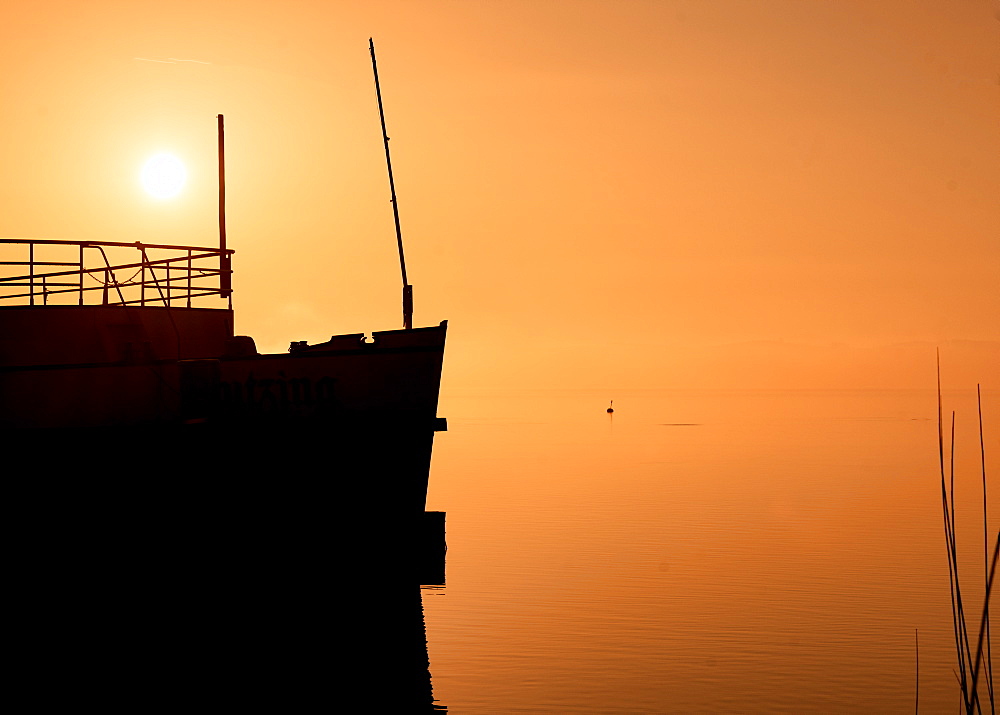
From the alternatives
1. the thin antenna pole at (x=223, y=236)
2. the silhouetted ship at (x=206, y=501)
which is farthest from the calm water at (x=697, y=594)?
the thin antenna pole at (x=223, y=236)

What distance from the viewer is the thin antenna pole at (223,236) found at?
23547 mm

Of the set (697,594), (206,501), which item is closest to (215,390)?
(206,501)

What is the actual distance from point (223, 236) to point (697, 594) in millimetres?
14493

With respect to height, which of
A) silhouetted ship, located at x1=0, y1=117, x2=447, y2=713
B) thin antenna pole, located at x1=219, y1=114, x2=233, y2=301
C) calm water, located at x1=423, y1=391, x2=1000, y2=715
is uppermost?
thin antenna pole, located at x1=219, y1=114, x2=233, y2=301

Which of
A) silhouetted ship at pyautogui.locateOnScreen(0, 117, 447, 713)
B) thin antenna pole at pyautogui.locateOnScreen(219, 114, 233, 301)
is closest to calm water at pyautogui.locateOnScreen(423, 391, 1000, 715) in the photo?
silhouetted ship at pyautogui.locateOnScreen(0, 117, 447, 713)

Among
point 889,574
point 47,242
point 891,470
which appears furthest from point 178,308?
point 891,470

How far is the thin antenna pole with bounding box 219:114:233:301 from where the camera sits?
927 inches

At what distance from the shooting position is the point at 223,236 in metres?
25.5

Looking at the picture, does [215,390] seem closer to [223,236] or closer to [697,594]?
[223,236]

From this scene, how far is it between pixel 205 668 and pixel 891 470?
64622 millimetres

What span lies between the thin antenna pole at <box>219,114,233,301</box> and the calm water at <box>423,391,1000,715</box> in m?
8.34

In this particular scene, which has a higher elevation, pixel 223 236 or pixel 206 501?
pixel 223 236

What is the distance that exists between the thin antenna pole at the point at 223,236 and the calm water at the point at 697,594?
8343 mm

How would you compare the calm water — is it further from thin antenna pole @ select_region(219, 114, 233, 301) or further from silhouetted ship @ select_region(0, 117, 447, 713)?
thin antenna pole @ select_region(219, 114, 233, 301)
